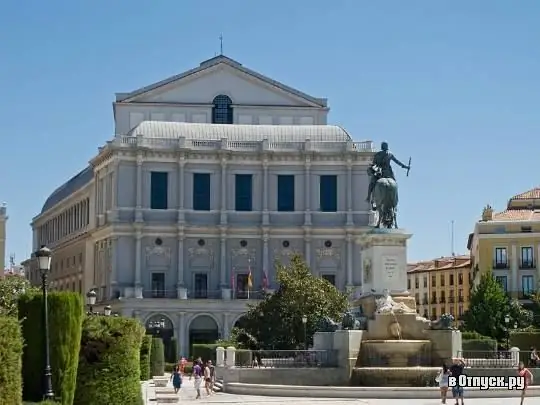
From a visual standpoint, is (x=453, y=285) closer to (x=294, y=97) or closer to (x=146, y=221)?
(x=294, y=97)

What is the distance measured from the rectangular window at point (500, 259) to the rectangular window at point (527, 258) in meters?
1.34

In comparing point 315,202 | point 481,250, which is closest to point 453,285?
point 481,250

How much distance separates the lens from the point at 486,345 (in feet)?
176

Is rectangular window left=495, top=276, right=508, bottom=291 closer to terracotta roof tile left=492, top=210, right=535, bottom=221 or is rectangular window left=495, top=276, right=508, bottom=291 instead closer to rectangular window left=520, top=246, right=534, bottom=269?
rectangular window left=520, top=246, right=534, bottom=269

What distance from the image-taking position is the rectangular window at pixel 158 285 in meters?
91.2

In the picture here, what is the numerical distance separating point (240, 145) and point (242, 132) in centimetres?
252

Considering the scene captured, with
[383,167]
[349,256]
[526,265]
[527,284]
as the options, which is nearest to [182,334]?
[349,256]

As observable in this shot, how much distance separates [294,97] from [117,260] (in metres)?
21.8

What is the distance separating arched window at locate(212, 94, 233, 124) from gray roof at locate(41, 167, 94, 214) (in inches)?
476

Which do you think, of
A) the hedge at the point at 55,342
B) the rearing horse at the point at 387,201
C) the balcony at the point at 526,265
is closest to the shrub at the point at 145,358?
the rearing horse at the point at 387,201

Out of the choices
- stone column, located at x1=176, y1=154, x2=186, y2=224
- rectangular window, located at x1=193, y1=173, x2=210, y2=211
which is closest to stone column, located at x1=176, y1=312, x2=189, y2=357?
stone column, located at x1=176, y1=154, x2=186, y2=224

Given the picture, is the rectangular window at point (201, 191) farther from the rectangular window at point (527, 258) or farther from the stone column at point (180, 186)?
the rectangular window at point (527, 258)

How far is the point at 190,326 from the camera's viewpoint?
298ft

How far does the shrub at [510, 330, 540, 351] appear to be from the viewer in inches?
2290
